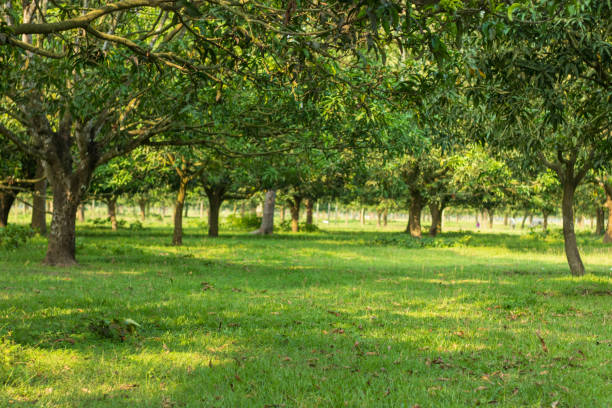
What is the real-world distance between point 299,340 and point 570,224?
443 inches

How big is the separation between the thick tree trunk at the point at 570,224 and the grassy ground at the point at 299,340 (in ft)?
1.68

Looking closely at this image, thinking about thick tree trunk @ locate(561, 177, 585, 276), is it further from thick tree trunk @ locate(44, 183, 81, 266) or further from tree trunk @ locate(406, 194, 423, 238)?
tree trunk @ locate(406, 194, 423, 238)

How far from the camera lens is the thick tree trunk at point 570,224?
50.5 ft

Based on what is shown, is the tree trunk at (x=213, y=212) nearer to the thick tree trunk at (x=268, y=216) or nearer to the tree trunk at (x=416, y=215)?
the thick tree trunk at (x=268, y=216)

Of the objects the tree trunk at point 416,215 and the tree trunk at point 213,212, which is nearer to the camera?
the tree trunk at point 213,212

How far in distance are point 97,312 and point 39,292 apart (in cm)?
251

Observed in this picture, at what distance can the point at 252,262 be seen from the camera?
19859mm

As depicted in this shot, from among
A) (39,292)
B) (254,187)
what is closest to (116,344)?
(39,292)

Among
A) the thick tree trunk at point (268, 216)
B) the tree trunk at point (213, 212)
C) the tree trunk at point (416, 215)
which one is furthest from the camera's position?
the thick tree trunk at point (268, 216)

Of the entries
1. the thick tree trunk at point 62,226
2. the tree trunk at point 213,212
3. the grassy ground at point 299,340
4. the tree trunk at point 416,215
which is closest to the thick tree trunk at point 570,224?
the grassy ground at point 299,340

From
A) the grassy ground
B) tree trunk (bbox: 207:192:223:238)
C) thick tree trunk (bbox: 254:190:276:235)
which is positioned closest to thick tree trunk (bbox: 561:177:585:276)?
the grassy ground

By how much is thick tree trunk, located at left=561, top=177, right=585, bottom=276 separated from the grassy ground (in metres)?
0.51

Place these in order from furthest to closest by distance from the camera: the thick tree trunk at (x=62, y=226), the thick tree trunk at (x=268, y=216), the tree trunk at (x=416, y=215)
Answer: the thick tree trunk at (x=268, y=216) → the tree trunk at (x=416, y=215) → the thick tree trunk at (x=62, y=226)

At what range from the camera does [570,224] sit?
1539 centimetres
